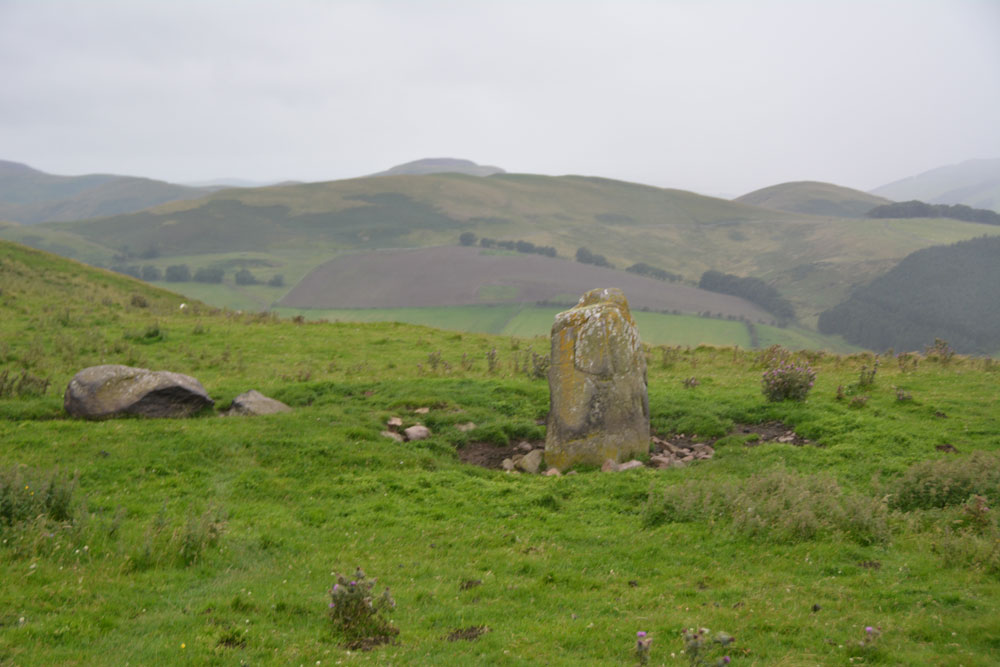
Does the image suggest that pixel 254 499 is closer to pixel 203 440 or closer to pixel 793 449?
pixel 203 440

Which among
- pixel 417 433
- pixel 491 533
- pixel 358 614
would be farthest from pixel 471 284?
pixel 358 614

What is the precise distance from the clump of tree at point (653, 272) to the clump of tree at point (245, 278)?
6929cm

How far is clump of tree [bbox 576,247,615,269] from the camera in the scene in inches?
5234

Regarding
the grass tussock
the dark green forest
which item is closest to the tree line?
the dark green forest

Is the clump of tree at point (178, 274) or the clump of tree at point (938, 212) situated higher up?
the clump of tree at point (938, 212)

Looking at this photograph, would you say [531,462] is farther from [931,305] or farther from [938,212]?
[938,212]

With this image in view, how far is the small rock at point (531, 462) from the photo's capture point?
1395 cm

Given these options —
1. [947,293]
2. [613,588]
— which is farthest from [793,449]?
[947,293]

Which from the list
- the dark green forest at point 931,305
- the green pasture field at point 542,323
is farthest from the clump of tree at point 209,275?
the dark green forest at point 931,305

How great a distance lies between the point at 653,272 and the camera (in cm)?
13000

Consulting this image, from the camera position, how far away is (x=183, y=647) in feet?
19.3

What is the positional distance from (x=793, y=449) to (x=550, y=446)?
16.7 feet

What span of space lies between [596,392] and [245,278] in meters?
101

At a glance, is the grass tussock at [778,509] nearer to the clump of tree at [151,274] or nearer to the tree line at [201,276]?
the tree line at [201,276]
